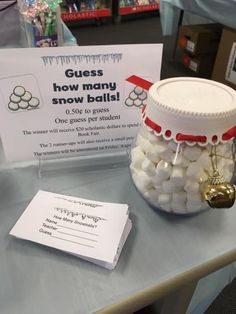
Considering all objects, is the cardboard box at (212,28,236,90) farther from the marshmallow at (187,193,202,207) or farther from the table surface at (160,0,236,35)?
the marshmallow at (187,193,202,207)

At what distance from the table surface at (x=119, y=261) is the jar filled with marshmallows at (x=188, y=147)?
44mm

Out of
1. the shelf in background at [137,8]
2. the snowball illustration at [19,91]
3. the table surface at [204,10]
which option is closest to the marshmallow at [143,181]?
the snowball illustration at [19,91]

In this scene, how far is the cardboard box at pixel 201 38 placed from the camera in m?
2.27

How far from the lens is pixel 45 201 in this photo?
0.47 m

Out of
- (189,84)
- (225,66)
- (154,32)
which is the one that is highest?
(189,84)

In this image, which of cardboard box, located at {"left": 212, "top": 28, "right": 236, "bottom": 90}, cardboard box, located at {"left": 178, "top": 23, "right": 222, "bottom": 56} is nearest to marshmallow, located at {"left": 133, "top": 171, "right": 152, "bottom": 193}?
cardboard box, located at {"left": 212, "top": 28, "right": 236, "bottom": 90}

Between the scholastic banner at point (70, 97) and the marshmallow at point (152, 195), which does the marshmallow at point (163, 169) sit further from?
the scholastic banner at point (70, 97)

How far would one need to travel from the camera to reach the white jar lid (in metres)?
0.37

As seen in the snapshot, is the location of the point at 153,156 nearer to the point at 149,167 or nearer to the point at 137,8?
the point at 149,167

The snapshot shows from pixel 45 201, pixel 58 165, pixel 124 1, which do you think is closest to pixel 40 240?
pixel 45 201

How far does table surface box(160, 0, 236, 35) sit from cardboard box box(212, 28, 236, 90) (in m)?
0.15

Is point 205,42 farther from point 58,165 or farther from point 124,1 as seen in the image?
point 58,165

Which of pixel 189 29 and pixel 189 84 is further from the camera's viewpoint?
pixel 189 29

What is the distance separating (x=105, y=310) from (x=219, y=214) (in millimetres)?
240
